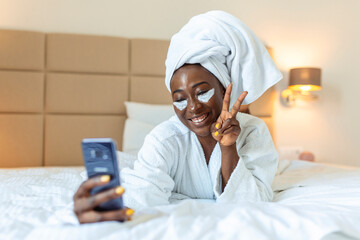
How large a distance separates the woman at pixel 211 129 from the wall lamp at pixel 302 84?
5.73 ft

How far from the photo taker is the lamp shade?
2.97m

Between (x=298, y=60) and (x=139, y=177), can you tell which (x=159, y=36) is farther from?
(x=139, y=177)

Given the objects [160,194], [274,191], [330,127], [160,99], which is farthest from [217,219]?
[330,127]

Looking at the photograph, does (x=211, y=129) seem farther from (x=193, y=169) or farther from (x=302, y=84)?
(x=302, y=84)

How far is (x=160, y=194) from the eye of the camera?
1.13 metres

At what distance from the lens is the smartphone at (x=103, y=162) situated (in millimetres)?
731

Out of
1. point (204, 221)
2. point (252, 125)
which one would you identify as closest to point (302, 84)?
point (252, 125)

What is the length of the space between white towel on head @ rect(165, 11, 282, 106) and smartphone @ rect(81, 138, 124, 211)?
60cm

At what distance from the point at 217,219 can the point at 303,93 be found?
2.70 m

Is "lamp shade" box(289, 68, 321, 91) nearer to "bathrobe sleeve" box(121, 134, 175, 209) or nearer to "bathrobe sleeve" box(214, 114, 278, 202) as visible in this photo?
"bathrobe sleeve" box(214, 114, 278, 202)

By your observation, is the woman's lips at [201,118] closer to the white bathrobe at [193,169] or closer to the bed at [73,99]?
the white bathrobe at [193,169]

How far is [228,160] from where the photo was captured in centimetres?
124

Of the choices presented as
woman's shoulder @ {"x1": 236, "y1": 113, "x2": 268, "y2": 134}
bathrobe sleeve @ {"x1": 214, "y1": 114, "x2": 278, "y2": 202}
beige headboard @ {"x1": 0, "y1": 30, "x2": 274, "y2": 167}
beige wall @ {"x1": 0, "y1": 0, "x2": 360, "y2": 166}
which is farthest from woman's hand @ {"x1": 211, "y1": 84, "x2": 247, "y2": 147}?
beige wall @ {"x1": 0, "y1": 0, "x2": 360, "y2": 166}

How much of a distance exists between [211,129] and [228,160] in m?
0.13
